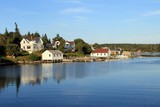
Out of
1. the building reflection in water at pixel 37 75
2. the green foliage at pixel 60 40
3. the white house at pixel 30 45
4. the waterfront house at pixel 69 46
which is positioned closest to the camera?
the building reflection in water at pixel 37 75

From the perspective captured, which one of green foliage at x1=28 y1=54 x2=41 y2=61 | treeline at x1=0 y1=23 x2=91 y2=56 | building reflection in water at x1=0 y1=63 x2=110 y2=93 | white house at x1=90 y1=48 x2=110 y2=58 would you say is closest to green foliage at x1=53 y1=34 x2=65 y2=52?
treeline at x1=0 y1=23 x2=91 y2=56

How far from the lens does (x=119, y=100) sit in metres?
20.4

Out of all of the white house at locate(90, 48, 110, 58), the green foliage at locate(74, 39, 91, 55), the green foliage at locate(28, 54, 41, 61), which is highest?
the green foliage at locate(74, 39, 91, 55)

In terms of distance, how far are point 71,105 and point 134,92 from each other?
7.18m

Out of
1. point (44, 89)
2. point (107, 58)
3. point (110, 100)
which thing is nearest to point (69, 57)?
point (107, 58)

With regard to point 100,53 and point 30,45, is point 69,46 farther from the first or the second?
point 30,45

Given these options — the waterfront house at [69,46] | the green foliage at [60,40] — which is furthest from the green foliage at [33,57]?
the waterfront house at [69,46]

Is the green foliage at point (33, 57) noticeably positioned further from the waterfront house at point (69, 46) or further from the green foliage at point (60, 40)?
the waterfront house at point (69, 46)

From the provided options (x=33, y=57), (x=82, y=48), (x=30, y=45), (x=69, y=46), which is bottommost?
(x=33, y=57)

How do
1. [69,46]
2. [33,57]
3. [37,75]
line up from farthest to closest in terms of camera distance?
1. [69,46]
2. [33,57]
3. [37,75]

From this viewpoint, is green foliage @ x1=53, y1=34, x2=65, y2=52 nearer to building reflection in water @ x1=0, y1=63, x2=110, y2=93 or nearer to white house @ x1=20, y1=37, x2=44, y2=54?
white house @ x1=20, y1=37, x2=44, y2=54

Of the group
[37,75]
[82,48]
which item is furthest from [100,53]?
[37,75]

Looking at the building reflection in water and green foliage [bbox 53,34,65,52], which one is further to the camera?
green foliage [bbox 53,34,65,52]

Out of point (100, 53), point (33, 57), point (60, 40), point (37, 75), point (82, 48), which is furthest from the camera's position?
point (60, 40)
